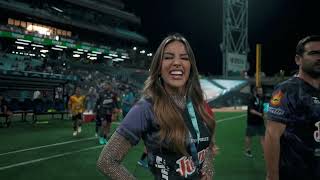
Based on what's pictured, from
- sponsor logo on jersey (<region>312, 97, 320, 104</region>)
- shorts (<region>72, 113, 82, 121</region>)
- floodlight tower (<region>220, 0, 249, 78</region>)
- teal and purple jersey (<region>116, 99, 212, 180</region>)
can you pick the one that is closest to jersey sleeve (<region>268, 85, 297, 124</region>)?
sponsor logo on jersey (<region>312, 97, 320, 104</region>)

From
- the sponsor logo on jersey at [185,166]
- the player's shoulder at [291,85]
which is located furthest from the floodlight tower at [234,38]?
the sponsor logo on jersey at [185,166]

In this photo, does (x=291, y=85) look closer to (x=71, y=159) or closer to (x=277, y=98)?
(x=277, y=98)

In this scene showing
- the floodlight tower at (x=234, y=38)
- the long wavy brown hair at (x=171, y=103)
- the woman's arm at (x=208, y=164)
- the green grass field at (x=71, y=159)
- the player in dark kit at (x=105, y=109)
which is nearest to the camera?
the long wavy brown hair at (x=171, y=103)

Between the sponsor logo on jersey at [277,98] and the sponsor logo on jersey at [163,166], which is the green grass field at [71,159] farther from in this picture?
the sponsor logo on jersey at [163,166]

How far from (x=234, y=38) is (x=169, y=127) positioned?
61.8m

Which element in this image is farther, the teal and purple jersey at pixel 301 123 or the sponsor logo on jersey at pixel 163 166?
the teal and purple jersey at pixel 301 123

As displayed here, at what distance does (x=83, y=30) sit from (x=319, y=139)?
67701 millimetres

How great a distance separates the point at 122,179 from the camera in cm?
238

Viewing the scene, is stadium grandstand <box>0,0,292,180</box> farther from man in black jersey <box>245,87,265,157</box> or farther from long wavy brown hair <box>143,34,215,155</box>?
man in black jersey <box>245,87,265,157</box>

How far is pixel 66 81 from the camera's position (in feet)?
102

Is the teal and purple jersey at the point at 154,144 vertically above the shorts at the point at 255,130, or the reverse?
the teal and purple jersey at the point at 154,144

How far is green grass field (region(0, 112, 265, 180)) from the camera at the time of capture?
9.42 metres

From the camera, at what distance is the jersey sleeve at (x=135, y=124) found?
98.0 inches

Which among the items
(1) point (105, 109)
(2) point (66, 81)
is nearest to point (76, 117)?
(1) point (105, 109)
